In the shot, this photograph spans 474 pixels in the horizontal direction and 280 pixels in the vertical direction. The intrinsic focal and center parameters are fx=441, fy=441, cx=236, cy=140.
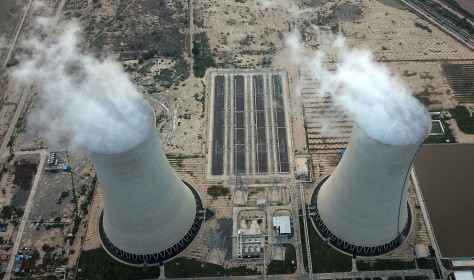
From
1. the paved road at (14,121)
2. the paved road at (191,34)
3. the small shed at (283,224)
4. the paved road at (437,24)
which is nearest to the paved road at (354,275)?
the small shed at (283,224)

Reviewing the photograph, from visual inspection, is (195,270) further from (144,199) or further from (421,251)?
(421,251)

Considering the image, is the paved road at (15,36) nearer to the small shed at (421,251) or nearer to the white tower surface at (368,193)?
the white tower surface at (368,193)

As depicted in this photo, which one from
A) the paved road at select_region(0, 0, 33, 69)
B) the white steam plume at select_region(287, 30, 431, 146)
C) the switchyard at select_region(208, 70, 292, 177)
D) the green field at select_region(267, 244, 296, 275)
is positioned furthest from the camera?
the paved road at select_region(0, 0, 33, 69)

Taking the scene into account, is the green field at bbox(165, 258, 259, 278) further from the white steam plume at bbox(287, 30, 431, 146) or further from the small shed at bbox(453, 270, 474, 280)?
the small shed at bbox(453, 270, 474, 280)

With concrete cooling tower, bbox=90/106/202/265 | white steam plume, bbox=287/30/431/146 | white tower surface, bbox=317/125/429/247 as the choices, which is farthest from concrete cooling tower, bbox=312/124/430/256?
concrete cooling tower, bbox=90/106/202/265

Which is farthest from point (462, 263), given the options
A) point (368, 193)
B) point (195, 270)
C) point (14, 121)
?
point (14, 121)

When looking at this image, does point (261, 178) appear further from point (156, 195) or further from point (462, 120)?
point (462, 120)

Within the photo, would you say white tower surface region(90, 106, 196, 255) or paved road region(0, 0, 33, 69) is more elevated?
white tower surface region(90, 106, 196, 255)
